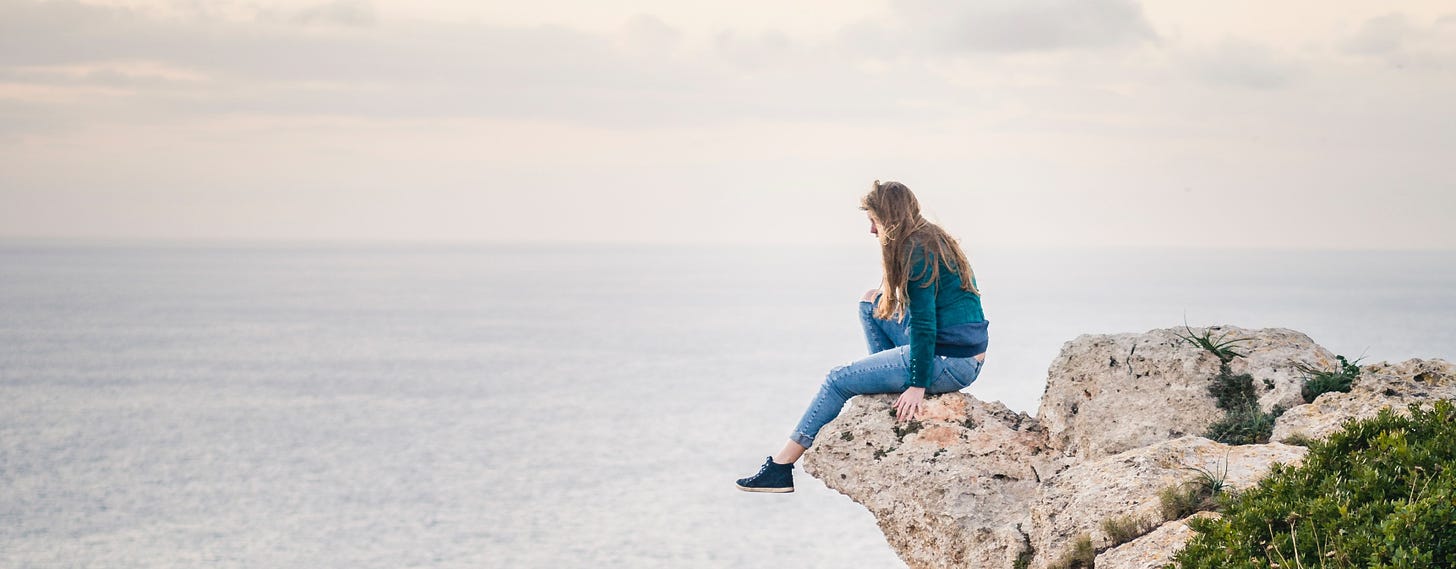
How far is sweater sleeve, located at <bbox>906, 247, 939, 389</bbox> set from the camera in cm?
898

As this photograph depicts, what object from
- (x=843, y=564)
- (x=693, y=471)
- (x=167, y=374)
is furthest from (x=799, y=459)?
(x=167, y=374)

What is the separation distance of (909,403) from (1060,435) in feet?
4.17

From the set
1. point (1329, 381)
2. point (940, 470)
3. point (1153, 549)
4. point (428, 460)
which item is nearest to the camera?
point (1153, 549)

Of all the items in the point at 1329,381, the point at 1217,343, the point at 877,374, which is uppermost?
the point at 1217,343

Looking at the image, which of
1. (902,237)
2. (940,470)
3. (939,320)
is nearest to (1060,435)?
(940,470)

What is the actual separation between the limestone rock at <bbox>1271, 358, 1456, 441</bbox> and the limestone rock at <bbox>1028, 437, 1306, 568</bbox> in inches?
23.0

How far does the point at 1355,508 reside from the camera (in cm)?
607

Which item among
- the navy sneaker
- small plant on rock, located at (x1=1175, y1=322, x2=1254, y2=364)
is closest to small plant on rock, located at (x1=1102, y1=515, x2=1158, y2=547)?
small plant on rock, located at (x1=1175, y1=322, x2=1254, y2=364)

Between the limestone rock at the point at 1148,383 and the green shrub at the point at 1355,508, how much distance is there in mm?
2123

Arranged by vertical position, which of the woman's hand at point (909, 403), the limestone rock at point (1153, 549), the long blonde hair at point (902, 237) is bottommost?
the limestone rock at point (1153, 549)

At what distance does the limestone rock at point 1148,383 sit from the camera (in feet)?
30.0

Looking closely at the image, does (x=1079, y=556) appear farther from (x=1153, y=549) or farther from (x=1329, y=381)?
(x=1329, y=381)

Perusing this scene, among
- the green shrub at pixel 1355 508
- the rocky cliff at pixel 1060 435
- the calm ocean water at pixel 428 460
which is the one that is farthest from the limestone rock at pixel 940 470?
the calm ocean water at pixel 428 460

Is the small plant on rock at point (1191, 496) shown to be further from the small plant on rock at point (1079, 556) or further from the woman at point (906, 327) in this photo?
the woman at point (906, 327)
